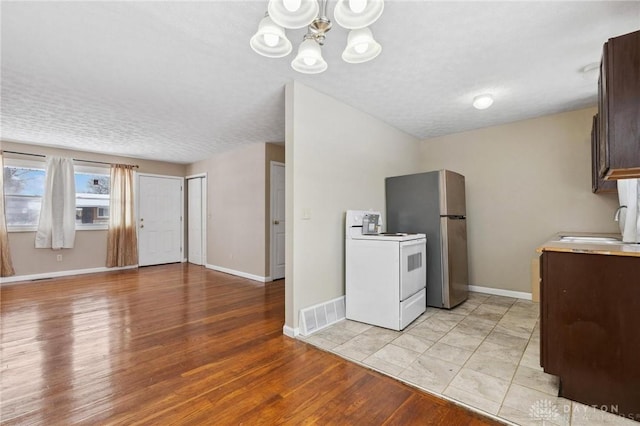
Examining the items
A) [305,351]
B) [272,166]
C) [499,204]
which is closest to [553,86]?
[499,204]

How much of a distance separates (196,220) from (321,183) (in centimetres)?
477

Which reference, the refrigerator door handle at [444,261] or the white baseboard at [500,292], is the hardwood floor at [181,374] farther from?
the white baseboard at [500,292]

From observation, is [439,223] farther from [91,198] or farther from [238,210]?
[91,198]

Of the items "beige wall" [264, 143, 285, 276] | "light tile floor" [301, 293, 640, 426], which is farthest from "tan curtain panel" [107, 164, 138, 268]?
"light tile floor" [301, 293, 640, 426]

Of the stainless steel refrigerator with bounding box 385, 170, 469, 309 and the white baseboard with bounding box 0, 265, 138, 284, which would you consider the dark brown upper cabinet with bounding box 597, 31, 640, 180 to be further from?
the white baseboard with bounding box 0, 265, 138, 284

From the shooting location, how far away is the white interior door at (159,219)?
6.39 metres

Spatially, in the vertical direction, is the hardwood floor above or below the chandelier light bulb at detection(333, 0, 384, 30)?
below

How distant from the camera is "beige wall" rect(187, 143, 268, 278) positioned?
5.07m

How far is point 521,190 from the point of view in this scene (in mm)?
3904

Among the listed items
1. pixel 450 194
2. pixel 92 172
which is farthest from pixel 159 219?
pixel 450 194

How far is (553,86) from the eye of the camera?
2.87 meters

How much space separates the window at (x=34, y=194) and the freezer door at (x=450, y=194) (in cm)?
640

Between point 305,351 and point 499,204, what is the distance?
3.40m

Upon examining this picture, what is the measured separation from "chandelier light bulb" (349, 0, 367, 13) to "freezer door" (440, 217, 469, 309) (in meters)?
2.64
